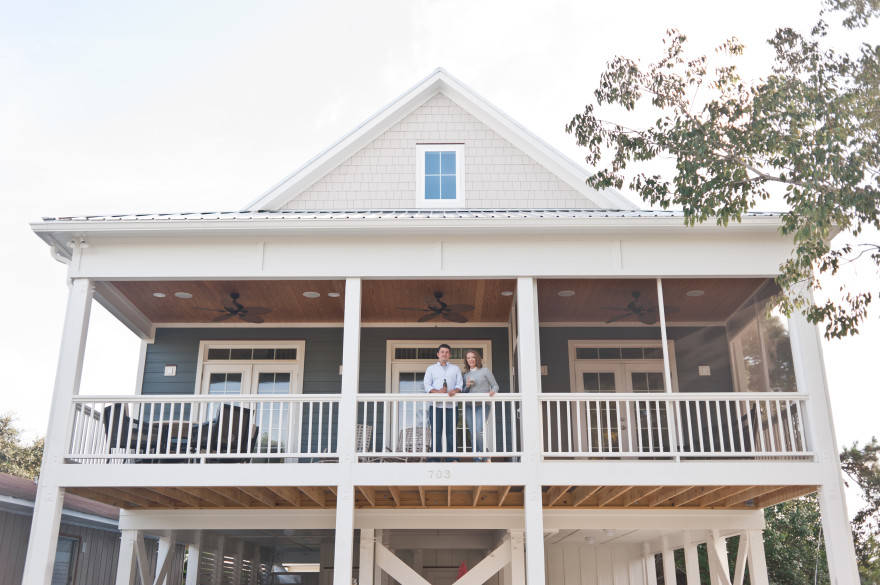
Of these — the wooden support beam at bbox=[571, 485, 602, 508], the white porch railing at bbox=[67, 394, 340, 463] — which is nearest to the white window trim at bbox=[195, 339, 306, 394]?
the white porch railing at bbox=[67, 394, 340, 463]

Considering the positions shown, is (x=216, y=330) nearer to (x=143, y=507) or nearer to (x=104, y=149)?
(x=143, y=507)

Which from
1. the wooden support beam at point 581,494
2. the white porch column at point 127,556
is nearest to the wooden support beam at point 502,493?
the wooden support beam at point 581,494

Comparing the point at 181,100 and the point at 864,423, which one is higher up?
the point at 181,100

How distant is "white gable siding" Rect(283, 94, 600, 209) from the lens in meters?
12.2

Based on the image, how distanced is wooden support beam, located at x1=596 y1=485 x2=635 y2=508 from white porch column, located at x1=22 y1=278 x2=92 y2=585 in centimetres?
612

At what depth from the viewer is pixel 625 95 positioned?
10156 mm

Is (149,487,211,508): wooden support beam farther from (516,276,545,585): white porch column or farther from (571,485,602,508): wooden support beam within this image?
(571,485,602,508): wooden support beam

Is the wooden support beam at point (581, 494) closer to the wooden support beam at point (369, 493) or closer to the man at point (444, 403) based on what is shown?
the man at point (444, 403)

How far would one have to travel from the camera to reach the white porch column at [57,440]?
8.31 metres

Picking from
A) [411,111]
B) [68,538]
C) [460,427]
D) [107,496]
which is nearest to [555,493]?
[460,427]

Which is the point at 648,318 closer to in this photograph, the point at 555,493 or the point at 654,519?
the point at 654,519

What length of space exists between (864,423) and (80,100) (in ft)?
82.5

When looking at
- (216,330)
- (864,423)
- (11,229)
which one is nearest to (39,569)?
(216,330)

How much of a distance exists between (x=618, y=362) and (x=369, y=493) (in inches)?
189
